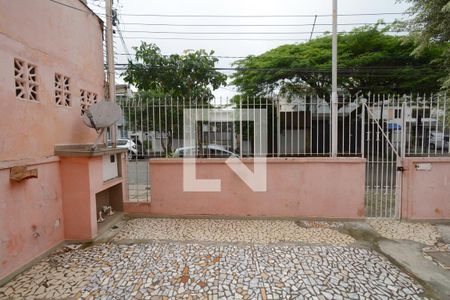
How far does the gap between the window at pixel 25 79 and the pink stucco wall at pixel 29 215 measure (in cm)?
88

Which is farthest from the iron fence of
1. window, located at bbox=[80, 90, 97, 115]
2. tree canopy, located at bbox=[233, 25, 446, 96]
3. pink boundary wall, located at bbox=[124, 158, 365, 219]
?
tree canopy, located at bbox=[233, 25, 446, 96]

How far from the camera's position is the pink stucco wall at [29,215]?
8.77 feet

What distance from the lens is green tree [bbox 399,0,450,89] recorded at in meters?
4.11

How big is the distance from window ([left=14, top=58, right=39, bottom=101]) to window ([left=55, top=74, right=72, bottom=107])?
1.37 ft

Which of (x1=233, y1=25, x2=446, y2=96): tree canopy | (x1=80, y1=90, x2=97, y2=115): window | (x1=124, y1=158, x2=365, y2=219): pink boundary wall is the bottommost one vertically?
(x1=124, y1=158, x2=365, y2=219): pink boundary wall

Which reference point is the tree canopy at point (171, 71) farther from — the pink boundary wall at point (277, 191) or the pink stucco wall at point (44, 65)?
the pink boundary wall at point (277, 191)

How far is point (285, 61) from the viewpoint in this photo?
32.3ft

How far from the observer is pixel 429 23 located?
4375mm

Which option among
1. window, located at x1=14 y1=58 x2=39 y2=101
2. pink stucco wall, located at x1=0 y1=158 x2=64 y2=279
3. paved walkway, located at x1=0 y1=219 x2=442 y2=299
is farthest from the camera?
window, located at x1=14 y1=58 x2=39 y2=101

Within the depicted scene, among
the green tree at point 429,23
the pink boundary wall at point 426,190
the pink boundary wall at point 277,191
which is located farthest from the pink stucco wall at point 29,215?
the green tree at point 429,23

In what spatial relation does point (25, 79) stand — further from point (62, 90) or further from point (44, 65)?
point (62, 90)

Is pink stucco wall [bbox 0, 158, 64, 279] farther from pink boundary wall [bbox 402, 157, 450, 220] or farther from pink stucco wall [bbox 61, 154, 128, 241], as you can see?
pink boundary wall [bbox 402, 157, 450, 220]

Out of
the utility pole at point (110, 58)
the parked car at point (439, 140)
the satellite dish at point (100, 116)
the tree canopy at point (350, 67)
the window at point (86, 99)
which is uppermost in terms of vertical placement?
the tree canopy at point (350, 67)

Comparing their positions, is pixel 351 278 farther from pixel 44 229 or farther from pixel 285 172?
pixel 44 229
